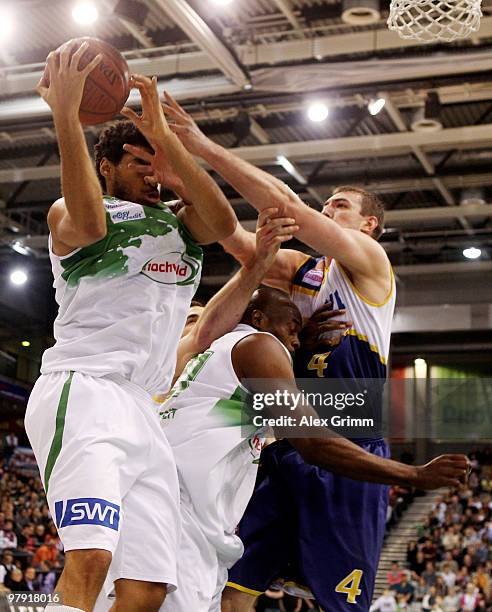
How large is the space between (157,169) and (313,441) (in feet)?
3.46

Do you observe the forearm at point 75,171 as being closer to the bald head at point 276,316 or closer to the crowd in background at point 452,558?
the bald head at point 276,316

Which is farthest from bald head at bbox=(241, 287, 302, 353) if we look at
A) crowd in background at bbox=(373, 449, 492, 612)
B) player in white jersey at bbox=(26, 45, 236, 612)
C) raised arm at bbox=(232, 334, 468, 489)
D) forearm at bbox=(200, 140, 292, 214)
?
crowd in background at bbox=(373, 449, 492, 612)

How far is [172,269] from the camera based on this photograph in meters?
2.96

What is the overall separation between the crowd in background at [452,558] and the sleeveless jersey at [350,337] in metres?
8.92

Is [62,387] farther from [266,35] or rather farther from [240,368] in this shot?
[266,35]

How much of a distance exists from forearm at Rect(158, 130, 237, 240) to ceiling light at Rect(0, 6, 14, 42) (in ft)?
20.6

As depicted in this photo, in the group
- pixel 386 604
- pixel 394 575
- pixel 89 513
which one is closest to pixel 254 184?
pixel 89 513

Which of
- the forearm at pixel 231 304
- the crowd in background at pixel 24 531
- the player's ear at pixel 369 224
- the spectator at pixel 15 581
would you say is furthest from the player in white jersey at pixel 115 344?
the spectator at pixel 15 581

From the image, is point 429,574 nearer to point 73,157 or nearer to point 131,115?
point 131,115

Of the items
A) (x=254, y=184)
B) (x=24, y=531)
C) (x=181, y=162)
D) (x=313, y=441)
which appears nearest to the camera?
(x=181, y=162)

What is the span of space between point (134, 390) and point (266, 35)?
6.87 metres

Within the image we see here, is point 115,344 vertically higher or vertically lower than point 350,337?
lower

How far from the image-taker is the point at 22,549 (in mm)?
12680

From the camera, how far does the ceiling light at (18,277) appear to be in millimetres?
14273
